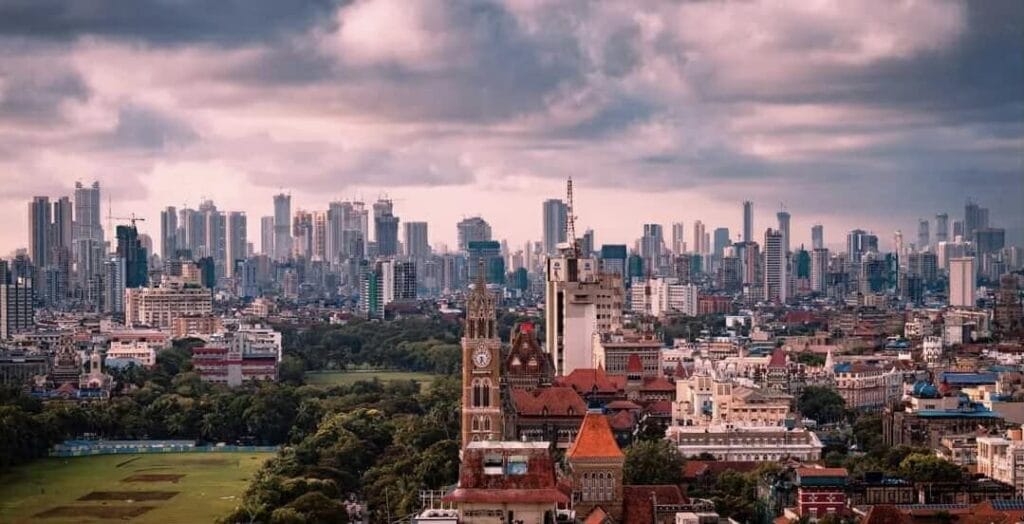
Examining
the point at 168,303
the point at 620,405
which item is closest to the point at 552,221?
the point at 168,303

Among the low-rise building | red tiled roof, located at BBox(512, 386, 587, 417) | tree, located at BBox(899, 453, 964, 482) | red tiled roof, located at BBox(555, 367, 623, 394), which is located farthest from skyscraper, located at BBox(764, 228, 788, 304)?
tree, located at BBox(899, 453, 964, 482)

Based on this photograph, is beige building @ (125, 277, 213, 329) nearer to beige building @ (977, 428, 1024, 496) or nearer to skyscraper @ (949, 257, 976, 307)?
skyscraper @ (949, 257, 976, 307)

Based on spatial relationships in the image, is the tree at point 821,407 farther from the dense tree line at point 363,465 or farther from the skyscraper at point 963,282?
the skyscraper at point 963,282

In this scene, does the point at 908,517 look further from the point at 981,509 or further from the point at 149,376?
the point at 149,376

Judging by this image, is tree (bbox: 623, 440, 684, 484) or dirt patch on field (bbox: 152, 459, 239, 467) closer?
tree (bbox: 623, 440, 684, 484)

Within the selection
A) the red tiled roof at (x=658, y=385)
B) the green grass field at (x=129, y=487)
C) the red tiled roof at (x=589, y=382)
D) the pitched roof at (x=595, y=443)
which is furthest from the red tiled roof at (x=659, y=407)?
the pitched roof at (x=595, y=443)
